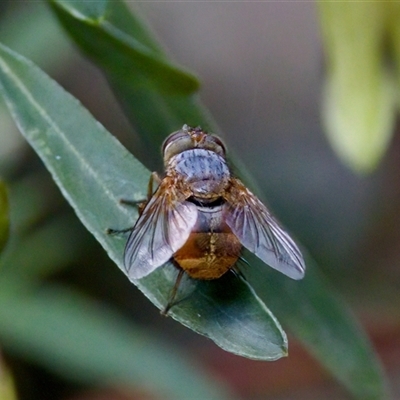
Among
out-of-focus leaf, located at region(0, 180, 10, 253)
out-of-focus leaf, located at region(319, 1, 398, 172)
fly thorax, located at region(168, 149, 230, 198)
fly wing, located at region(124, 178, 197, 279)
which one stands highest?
out-of-focus leaf, located at region(0, 180, 10, 253)

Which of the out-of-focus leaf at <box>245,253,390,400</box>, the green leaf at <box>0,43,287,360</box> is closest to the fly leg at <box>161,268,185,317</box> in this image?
the green leaf at <box>0,43,287,360</box>

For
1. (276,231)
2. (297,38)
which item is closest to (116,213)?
(276,231)

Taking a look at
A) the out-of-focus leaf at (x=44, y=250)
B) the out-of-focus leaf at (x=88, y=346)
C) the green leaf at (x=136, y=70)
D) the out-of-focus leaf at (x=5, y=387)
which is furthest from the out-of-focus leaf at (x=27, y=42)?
the out-of-focus leaf at (x=5, y=387)

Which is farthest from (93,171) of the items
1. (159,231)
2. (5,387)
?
(5,387)

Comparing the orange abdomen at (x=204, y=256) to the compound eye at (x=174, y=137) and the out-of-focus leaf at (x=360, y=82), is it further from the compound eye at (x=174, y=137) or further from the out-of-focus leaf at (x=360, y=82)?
the out-of-focus leaf at (x=360, y=82)

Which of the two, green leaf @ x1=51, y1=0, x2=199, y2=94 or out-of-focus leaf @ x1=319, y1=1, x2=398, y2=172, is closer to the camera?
green leaf @ x1=51, y1=0, x2=199, y2=94

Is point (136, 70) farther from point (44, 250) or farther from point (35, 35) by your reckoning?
point (44, 250)

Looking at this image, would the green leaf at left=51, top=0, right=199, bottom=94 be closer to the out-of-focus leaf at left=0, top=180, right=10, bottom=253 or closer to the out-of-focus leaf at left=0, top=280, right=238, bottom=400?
the out-of-focus leaf at left=0, top=180, right=10, bottom=253
